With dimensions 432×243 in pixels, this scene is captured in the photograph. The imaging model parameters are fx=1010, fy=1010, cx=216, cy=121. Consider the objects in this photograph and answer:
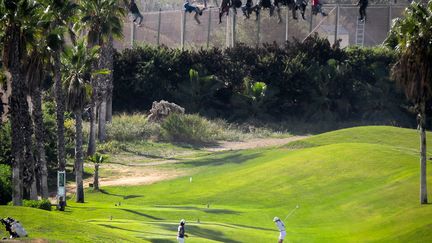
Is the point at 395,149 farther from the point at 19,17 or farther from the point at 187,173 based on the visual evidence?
the point at 19,17

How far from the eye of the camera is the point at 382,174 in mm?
61781

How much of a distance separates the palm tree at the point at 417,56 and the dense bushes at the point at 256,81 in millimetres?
47657

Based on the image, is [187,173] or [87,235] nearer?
[87,235]

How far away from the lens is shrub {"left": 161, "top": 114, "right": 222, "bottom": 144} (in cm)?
9069

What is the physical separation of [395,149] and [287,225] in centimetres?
1963

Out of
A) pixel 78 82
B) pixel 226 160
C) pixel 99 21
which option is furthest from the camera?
pixel 226 160

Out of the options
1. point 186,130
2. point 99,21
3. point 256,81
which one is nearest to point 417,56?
point 99,21

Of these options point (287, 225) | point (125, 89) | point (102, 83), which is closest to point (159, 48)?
point (125, 89)

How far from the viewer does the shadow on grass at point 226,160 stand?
249ft

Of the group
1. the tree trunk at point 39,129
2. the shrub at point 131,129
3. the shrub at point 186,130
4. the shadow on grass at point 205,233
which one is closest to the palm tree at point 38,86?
the tree trunk at point 39,129

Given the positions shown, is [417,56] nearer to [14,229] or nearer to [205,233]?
[205,233]

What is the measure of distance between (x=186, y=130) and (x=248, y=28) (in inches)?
2370

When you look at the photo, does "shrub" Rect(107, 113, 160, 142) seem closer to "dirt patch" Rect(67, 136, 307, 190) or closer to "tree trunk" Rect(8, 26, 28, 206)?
"dirt patch" Rect(67, 136, 307, 190)

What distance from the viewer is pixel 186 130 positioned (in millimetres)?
90938
